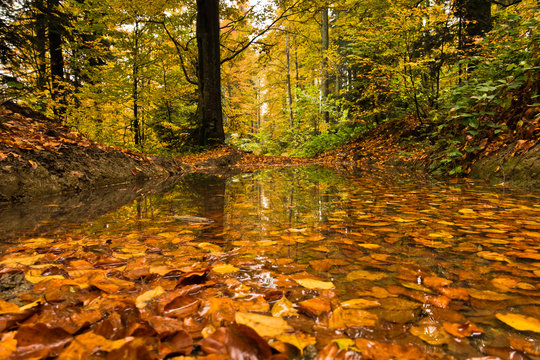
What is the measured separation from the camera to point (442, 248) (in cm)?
126

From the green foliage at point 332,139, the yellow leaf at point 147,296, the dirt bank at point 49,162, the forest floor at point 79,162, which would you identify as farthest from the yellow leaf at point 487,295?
the green foliage at point 332,139

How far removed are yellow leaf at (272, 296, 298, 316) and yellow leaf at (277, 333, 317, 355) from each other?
100 millimetres

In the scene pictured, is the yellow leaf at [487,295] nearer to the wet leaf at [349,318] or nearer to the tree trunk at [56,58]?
the wet leaf at [349,318]

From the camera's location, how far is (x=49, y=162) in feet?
10.2

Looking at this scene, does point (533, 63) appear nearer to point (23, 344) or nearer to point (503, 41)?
point (503, 41)

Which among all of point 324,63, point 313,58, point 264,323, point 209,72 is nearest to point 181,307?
point 264,323

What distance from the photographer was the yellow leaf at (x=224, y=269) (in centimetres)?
105

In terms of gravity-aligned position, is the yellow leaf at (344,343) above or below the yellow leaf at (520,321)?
above

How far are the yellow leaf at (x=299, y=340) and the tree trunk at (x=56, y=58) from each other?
849 centimetres

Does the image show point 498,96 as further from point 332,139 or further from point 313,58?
point 313,58

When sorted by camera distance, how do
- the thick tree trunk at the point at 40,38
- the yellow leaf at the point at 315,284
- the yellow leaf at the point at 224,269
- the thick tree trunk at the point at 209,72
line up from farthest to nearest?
the thick tree trunk at the point at 209,72
the thick tree trunk at the point at 40,38
the yellow leaf at the point at 224,269
the yellow leaf at the point at 315,284

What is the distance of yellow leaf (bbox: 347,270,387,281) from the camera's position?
99cm

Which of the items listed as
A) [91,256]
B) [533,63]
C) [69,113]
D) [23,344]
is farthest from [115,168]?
[533,63]

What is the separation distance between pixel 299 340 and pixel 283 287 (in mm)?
281
